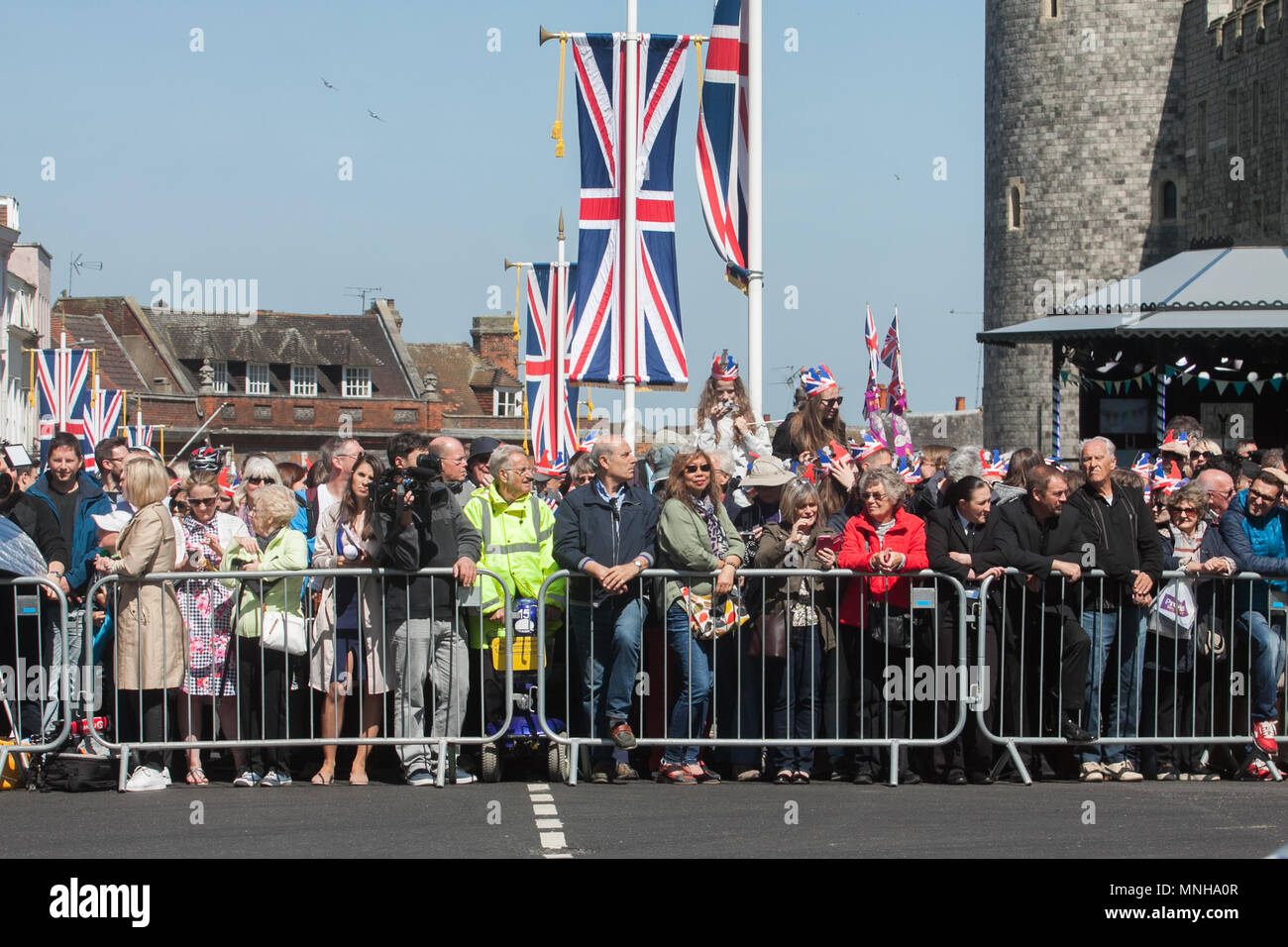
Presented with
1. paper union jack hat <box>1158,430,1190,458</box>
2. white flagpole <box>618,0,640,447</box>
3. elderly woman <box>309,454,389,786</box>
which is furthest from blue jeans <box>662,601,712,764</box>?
paper union jack hat <box>1158,430,1190,458</box>

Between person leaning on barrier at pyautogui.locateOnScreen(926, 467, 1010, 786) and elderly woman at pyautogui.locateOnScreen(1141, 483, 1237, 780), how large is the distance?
3.15 ft

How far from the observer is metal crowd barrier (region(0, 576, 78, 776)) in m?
9.63

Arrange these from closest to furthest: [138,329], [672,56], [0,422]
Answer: [672,56]
[0,422]
[138,329]

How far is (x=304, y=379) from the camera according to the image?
78562 millimetres

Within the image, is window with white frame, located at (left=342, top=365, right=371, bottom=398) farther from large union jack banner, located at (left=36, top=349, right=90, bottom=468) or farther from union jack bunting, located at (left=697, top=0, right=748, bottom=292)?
union jack bunting, located at (left=697, top=0, right=748, bottom=292)

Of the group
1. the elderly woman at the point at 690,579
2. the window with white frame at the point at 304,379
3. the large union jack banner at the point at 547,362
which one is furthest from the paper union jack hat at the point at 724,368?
the window with white frame at the point at 304,379

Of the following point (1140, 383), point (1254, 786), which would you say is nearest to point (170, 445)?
point (1140, 383)

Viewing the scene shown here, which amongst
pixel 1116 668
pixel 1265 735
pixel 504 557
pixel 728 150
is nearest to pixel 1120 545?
Answer: pixel 1116 668

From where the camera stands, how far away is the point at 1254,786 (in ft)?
32.2

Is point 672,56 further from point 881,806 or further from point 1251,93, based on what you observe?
point 1251,93

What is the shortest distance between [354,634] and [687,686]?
1808mm
